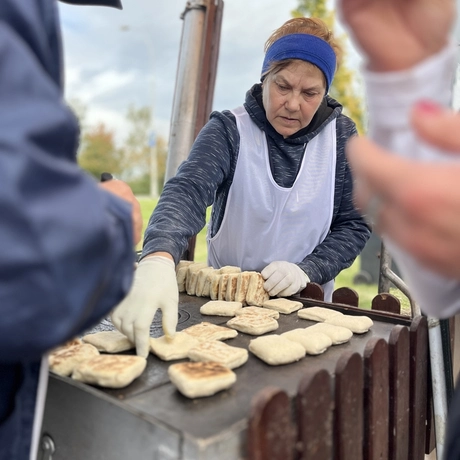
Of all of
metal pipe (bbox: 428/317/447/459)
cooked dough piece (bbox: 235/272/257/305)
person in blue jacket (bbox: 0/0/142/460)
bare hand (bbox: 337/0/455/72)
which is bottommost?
metal pipe (bbox: 428/317/447/459)

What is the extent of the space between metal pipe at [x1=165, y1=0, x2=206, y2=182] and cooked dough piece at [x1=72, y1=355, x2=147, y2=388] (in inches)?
94.9

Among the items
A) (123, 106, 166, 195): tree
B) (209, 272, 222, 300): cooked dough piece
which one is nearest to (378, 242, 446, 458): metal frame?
(209, 272, 222, 300): cooked dough piece

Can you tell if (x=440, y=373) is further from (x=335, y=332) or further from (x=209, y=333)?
(x=209, y=333)

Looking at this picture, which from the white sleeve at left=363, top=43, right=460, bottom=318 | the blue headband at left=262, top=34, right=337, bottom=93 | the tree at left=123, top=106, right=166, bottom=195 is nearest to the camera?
the white sleeve at left=363, top=43, right=460, bottom=318

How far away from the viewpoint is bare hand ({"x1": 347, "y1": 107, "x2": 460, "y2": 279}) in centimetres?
53

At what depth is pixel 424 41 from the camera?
68cm

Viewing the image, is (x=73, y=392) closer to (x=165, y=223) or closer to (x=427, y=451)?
(x=165, y=223)

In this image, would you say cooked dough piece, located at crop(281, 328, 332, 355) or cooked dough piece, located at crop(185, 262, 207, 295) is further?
cooked dough piece, located at crop(185, 262, 207, 295)

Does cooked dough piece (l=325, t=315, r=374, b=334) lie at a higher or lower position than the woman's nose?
lower

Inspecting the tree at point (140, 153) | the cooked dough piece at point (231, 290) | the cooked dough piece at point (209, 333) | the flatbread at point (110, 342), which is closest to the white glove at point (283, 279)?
the cooked dough piece at point (231, 290)

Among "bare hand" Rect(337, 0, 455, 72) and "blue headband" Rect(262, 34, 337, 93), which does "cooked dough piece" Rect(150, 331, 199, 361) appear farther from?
"blue headband" Rect(262, 34, 337, 93)

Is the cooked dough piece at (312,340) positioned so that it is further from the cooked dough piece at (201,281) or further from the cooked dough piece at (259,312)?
the cooked dough piece at (201,281)

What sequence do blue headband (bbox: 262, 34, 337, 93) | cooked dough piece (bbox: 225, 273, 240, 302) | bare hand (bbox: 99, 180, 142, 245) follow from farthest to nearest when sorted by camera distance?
blue headband (bbox: 262, 34, 337, 93) < cooked dough piece (bbox: 225, 273, 240, 302) < bare hand (bbox: 99, 180, 142, 245)

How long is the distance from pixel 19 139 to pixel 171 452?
0.64 metres
